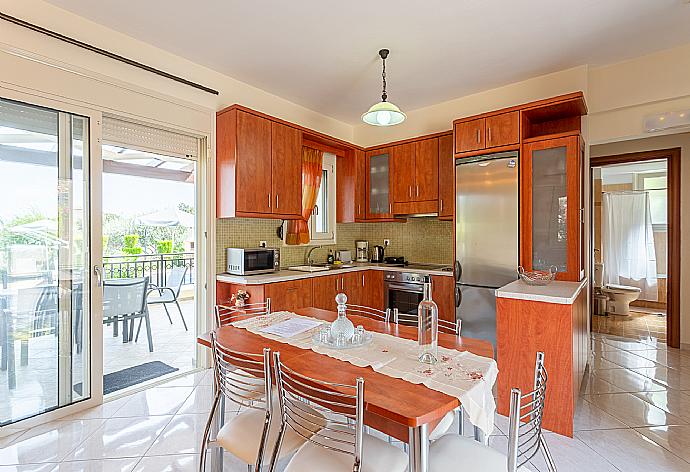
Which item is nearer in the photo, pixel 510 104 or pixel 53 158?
pixel 53 158

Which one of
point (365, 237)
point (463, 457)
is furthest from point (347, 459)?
point (365, 237)

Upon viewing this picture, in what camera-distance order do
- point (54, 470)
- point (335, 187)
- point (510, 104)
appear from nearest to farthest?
1. point (54, 470)
2. point (510, 104)
3. point (335, 187)

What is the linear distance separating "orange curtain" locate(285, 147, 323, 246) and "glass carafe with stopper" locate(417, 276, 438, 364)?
282 centimetres

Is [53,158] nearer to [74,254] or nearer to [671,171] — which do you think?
[74,254]

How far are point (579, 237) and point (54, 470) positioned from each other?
3.82m


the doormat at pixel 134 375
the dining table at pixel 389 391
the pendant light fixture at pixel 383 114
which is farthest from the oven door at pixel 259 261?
the pendant light fixture at pixel 383 114

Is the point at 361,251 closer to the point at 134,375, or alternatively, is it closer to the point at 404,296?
the point at 404,296

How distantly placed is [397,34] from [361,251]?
9.88 feet

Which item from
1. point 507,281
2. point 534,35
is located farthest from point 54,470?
point 534,35

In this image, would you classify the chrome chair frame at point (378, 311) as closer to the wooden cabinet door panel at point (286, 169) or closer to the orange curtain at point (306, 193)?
the orange curtain at point (306, 193)

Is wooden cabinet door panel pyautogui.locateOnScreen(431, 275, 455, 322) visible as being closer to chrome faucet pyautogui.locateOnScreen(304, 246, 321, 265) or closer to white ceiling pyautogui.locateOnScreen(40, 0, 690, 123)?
chrome faucet pyautogui.locateOnScreen(304, 246, 321, 265)

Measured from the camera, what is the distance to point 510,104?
150 inches

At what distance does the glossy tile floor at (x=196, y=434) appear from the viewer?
2014mm

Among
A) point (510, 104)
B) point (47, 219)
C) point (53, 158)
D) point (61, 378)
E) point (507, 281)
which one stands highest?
point (510, 104)
